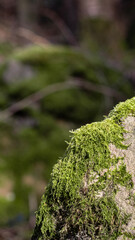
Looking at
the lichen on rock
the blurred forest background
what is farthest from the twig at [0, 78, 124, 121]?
the lichen on rock

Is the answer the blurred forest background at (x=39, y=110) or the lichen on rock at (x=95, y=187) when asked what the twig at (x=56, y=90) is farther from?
the lichen on rock at (x=95, y=187)

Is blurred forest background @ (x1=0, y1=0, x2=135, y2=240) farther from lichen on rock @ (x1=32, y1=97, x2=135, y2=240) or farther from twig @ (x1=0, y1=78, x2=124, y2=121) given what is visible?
lichen on rock @ (x1=32, y1=97, x2=135, y2=240)

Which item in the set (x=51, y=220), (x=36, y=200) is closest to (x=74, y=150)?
(x=51, y=220)

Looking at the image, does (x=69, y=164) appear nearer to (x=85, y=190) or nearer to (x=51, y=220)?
(x=85, y=190)

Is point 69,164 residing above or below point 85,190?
above

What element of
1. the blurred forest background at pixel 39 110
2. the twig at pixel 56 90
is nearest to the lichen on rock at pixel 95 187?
the blurred forest background at pixel 39 110

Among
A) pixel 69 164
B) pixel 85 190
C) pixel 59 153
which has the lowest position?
pixel 85 190
